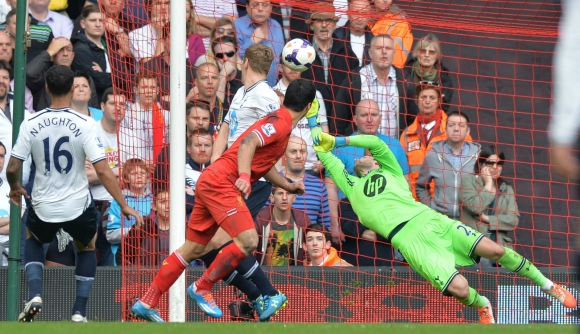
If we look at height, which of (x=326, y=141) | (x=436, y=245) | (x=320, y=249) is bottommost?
(x=436, y=245)

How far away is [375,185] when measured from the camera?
8.49 m

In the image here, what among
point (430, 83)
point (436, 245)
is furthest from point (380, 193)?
point (430, 83)

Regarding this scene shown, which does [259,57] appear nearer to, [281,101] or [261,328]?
[281,101]

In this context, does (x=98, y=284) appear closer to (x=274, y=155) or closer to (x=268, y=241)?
(x=268, y=241)

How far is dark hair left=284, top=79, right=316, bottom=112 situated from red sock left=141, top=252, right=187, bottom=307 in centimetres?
139

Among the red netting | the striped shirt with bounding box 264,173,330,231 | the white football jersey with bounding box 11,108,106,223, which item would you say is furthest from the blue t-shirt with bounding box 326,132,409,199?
the white football jersey with bounding box 11,108,106,223

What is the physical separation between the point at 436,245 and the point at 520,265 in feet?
2.42

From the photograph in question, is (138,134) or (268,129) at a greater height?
(138,134)

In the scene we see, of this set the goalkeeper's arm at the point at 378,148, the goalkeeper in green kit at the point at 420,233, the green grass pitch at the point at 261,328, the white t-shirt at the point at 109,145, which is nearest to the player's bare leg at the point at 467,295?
the goalkeeper in green kit at the point at 420,233

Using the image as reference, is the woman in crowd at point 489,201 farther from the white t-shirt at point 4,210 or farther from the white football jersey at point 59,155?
the white t-shirt at point 4,210

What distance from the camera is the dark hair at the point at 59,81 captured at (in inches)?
281

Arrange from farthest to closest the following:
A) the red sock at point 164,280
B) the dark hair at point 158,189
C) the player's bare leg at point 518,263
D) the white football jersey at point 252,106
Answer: the dark hair at point 158,189
the player's bare leg at point 518,263
the white football jersey at point 252,106
the red sock at point 164,280

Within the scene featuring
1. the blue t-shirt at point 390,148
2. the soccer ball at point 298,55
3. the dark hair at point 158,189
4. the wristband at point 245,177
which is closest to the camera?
the wristband at point 245,177

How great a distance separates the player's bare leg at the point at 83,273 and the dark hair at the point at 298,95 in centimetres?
189
